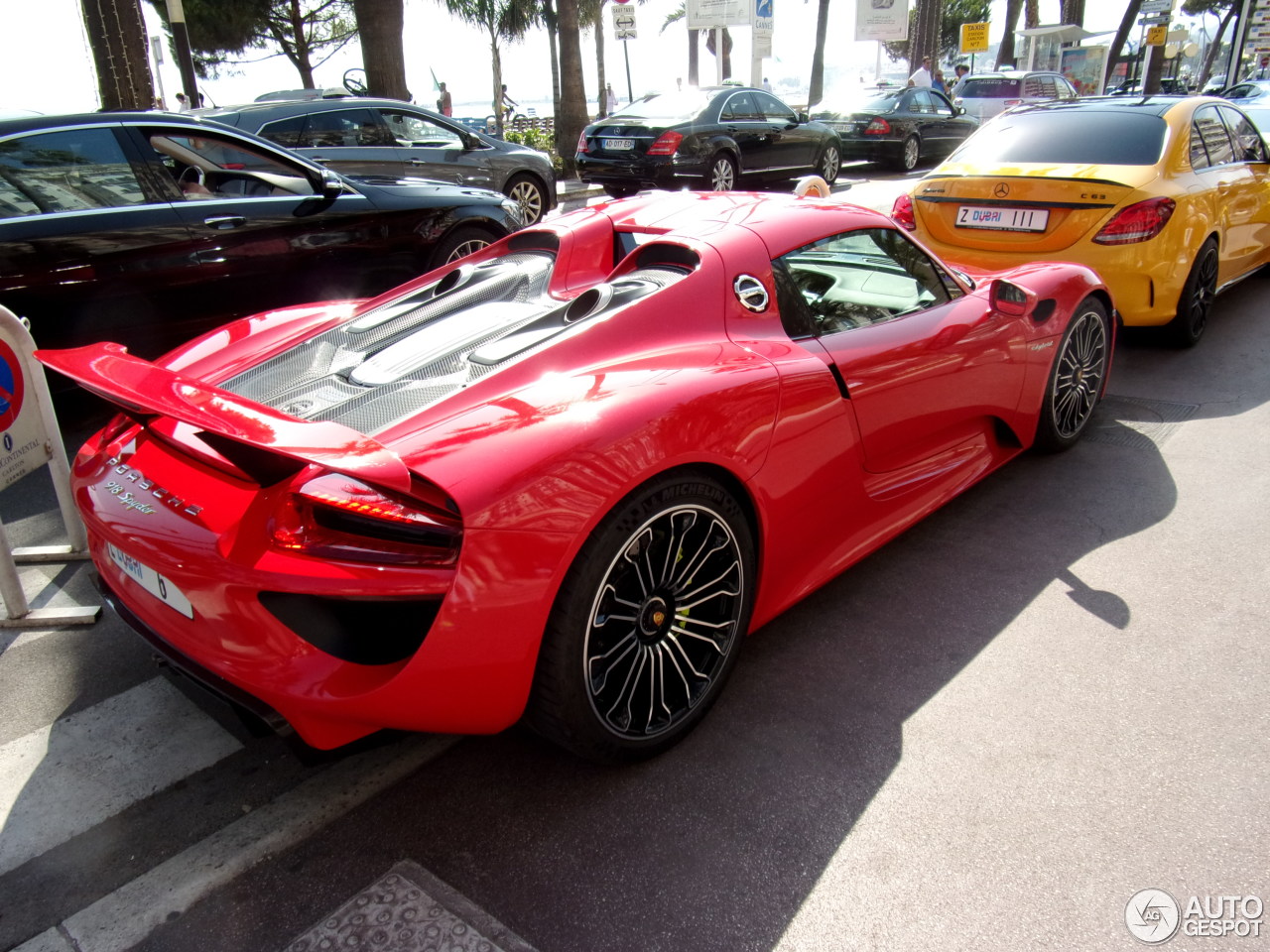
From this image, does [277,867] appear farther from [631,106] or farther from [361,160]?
[631,106]

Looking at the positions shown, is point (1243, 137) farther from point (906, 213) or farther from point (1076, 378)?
point (1076, 378)

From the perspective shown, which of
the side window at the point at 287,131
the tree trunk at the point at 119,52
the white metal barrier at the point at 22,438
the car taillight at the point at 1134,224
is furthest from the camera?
the tree trunk at the point at 119,52

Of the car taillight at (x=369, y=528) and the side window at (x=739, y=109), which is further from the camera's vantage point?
the side window at (x=739, y=109)

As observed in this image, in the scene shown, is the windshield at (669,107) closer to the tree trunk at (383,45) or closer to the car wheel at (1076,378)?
the tree trunk at (383,45)

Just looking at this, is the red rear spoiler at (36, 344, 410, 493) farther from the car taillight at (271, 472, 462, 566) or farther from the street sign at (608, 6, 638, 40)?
the street sign at (608, 6, 638, 40)

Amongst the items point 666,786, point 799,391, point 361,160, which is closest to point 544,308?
point 799,391

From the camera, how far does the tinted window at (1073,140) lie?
18.0ft

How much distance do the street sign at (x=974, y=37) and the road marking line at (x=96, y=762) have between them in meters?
31.7

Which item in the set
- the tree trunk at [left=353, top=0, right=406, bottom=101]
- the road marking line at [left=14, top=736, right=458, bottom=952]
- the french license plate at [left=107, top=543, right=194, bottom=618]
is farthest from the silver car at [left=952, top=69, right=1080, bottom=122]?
the french license plate at [left=107, top=543, right=194, bottom=618]

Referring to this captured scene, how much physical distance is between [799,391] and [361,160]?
301 inches

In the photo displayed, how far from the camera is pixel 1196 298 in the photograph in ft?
18.7

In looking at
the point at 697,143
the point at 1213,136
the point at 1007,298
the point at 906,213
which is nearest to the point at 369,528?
the point at 1007,298

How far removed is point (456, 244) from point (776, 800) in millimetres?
4845

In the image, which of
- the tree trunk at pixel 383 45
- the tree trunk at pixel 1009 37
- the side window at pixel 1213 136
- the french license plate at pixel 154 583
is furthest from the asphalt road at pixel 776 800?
the tree trunk at pixel 1009 37
